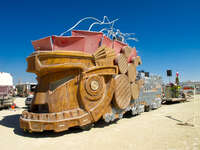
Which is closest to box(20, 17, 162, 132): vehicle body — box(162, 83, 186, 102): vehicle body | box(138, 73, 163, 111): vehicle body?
box(138, 73, 163, 111): vehicle body

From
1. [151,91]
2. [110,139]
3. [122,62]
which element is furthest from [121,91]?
[151,91]

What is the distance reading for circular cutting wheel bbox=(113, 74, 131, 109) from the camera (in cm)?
844

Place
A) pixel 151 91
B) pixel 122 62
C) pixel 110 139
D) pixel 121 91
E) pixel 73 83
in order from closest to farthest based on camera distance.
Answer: pixel 110 139
pixel 73 83
pixel 121 91
pixel 122 62
pixel 151 91

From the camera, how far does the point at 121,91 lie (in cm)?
876

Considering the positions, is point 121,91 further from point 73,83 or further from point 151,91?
point 151,91

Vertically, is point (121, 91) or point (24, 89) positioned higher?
point (121, 91)

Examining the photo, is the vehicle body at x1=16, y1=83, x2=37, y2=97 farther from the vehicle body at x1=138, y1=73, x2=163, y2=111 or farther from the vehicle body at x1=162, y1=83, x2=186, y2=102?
the vehicle body at x1=138, y1=73, x2=163, y2=111

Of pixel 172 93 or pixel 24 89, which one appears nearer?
pixel 172 93

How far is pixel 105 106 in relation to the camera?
796 cm

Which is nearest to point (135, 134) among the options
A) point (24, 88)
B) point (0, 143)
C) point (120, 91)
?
point (120, 91)

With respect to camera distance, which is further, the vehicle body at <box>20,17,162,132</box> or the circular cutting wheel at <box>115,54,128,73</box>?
the circular cutting wheel at <box>115,54,128,73</box>

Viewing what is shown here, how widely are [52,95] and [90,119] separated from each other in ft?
6.92

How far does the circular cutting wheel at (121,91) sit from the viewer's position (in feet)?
27.7

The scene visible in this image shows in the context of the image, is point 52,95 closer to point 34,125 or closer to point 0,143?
point 34,125
